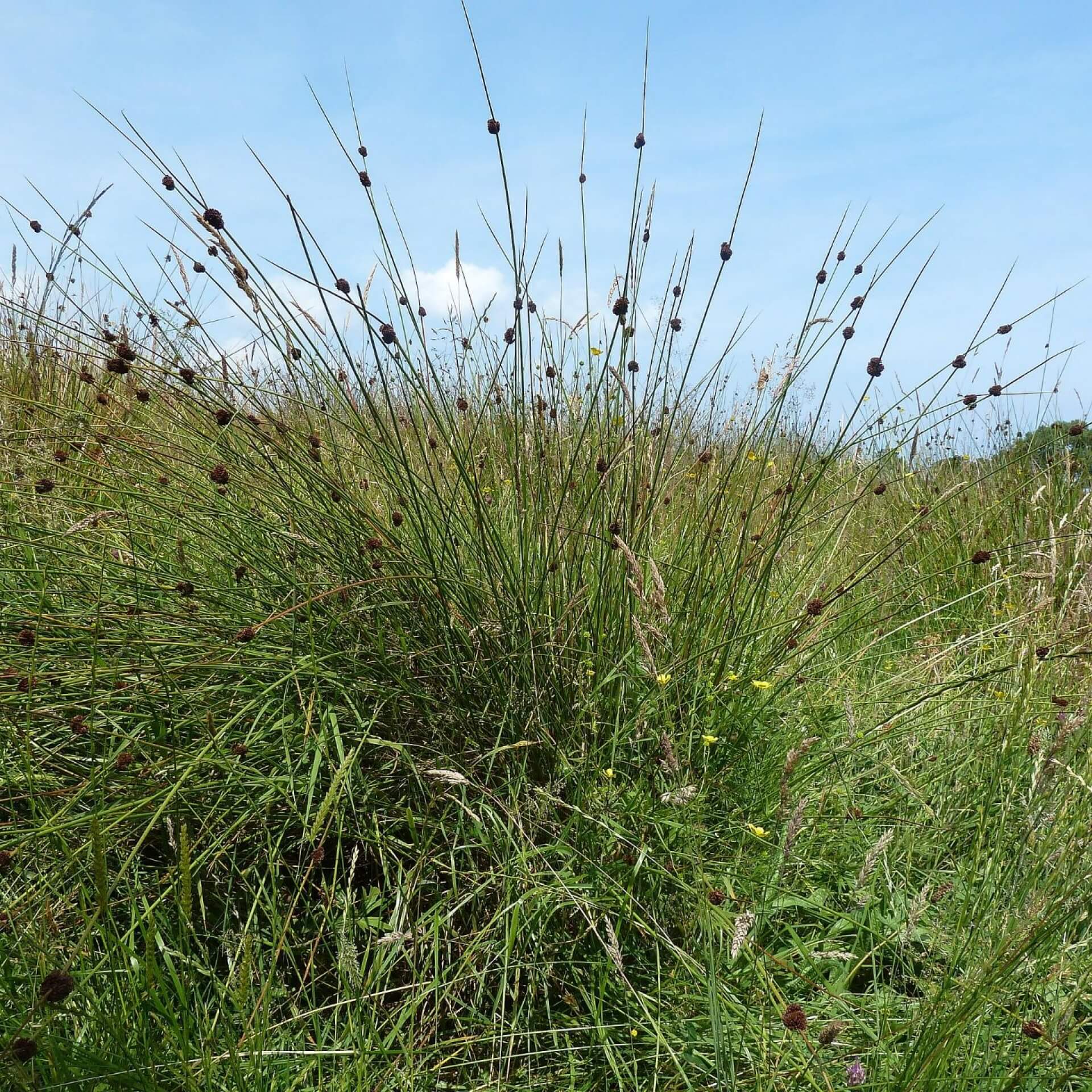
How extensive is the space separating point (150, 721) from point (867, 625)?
5.73ft

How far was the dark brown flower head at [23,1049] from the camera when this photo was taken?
3.71 feet

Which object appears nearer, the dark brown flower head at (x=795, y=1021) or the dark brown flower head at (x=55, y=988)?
the dark brown flower head at (x=55, y=988)

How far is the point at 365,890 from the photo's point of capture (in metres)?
1.82

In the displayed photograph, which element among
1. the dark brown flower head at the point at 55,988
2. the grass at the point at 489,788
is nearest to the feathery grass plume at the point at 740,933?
the grass at the point at 489,788

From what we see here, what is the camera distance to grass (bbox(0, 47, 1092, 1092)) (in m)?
1.44

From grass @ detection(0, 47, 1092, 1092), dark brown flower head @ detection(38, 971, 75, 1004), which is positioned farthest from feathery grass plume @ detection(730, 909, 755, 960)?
dark brown flower head @ detection(38, 971, 75, 1004)

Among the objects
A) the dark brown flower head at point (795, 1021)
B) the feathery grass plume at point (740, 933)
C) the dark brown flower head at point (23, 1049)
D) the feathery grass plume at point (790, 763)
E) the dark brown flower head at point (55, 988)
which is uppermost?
the feathery grass plume at point (790, 763)

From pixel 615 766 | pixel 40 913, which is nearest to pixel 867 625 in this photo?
pixel 615 766

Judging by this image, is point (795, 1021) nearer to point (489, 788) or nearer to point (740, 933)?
point (740, 933)

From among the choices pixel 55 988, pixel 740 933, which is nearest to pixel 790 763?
pixel 740 933

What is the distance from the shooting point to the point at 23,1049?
1133mm

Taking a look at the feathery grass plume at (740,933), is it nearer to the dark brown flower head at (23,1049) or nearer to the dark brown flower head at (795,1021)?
the dark brown flower head at (795,1021)

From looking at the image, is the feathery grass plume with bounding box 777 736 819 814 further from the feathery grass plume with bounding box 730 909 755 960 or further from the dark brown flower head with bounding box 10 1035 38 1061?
the dark brown flower head with bounding box 10 1035 38 1061

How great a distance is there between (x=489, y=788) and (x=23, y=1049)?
0.92 meters
